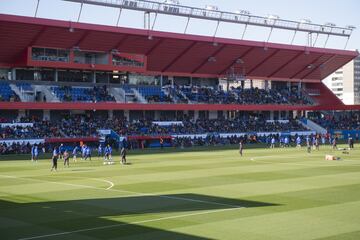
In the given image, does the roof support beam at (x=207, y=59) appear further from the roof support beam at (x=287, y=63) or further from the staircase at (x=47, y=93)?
the staircase at (x=47, y=93)

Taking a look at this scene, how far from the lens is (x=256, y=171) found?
1471 inches

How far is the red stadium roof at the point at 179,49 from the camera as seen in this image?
66250mm

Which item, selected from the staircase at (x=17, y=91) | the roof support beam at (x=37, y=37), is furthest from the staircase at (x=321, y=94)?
the staircase at (x=17, y=91)

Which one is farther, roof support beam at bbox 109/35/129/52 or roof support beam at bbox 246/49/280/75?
roof support beam at bbox 246/49/280/75

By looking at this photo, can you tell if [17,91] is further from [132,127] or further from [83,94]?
[132,127]

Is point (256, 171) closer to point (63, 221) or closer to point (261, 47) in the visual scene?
point (63, 221)

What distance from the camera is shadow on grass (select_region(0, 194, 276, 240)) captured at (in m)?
17.8

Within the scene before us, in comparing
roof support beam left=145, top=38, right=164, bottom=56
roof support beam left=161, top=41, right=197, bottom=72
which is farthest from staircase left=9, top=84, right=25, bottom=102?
roof support beam left=161, top=41, right=197, bottom=72

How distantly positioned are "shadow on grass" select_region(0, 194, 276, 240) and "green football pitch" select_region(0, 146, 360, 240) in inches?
1.3

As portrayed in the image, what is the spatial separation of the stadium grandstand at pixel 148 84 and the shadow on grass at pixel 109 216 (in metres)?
39.0

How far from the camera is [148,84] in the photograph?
84250mm

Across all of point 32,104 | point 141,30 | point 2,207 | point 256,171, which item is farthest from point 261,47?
point 2,207

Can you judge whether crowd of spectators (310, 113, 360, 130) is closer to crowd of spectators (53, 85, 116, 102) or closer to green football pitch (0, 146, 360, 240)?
crowd of spectators (53, 85, 116, 102)

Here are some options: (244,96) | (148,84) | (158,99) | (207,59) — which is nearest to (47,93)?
(158,99)
